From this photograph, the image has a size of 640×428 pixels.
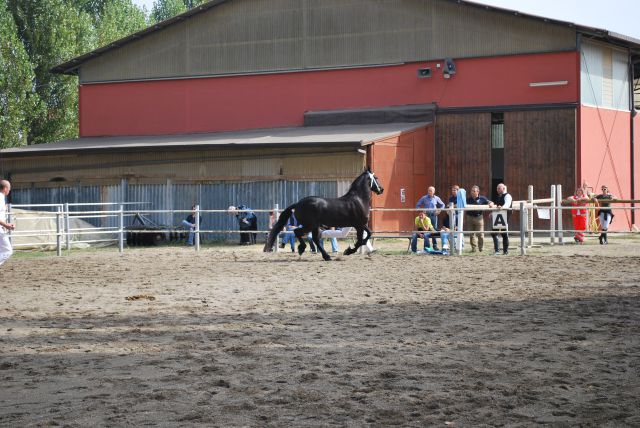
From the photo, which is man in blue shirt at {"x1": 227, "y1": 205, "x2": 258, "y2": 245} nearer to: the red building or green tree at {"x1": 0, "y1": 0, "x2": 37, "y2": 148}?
the red building

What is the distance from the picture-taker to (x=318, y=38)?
35031mm

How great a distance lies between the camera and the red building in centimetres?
3128

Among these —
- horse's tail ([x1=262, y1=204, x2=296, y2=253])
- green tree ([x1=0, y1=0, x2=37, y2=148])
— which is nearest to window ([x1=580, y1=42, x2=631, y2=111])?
horse's tail ([x1=262, y1=204, x2=296, y2=253])

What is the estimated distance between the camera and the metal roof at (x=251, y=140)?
98.0 feet

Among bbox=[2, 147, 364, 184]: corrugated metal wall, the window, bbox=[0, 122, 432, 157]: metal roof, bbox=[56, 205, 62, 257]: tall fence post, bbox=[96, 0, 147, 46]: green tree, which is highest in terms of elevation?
bbox=[96, 0, 147, 46]: green tree

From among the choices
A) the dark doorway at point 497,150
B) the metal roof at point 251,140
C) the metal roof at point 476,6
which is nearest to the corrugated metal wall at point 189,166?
the metal roof at point 251,140

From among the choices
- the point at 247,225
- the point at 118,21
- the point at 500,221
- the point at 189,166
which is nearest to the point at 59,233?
the point at 247,225

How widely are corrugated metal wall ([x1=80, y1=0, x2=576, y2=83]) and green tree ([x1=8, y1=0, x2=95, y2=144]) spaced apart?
13.7 metres

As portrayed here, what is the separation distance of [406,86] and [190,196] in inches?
307

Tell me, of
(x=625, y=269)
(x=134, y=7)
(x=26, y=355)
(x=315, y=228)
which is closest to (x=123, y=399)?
(x=26, y=355)

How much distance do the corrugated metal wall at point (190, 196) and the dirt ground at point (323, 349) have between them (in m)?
13.9

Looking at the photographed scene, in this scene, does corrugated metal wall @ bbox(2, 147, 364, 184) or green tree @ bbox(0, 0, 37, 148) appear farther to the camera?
green tree @ bbox(0, 0, 37, 148)

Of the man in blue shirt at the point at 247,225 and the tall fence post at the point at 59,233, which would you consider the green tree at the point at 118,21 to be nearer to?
the man in blue shirt at the point at 247,225

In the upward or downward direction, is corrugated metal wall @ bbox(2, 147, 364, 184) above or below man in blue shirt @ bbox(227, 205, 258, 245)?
above
